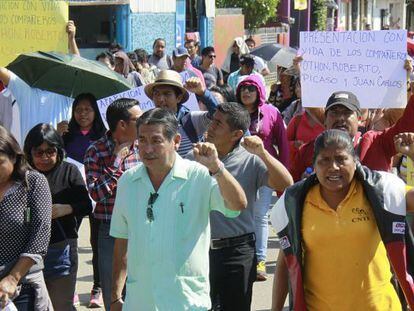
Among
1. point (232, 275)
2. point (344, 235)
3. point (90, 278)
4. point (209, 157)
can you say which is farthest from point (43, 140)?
point (90, 278)

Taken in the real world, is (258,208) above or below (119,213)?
below

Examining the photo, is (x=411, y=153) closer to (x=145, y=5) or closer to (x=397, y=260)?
(x=397, y=260)

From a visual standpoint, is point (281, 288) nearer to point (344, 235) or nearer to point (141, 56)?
point (344, 235)

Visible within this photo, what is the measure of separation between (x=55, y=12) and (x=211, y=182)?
3683 mm

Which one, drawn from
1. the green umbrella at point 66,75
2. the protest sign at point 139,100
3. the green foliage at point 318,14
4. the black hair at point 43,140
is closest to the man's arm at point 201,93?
the protest sign at point 139,100

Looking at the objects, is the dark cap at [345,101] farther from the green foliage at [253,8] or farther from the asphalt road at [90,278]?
the green foliage at [253,8]

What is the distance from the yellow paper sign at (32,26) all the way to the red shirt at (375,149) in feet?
9.22

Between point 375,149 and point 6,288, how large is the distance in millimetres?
2308

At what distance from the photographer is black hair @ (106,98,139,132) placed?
228 inches

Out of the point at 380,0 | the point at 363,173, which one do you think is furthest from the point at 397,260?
the point at 380,0

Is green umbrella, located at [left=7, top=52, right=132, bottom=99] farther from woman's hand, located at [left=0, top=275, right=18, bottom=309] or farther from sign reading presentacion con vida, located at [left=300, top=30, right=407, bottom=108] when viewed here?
woman's hand, located at [left=0, top=275, right=18, bottom=309]

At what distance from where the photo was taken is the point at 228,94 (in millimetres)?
8555

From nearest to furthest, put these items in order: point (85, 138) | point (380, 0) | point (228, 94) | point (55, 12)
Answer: point (85, 138) → point (55, 12) → point (228, 94) → point (380, 0)

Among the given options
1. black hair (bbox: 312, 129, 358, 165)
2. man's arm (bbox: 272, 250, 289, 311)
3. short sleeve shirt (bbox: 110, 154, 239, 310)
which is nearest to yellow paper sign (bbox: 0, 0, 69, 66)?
short sleeve shirt (bbox: 110, 154, 239, 310)
